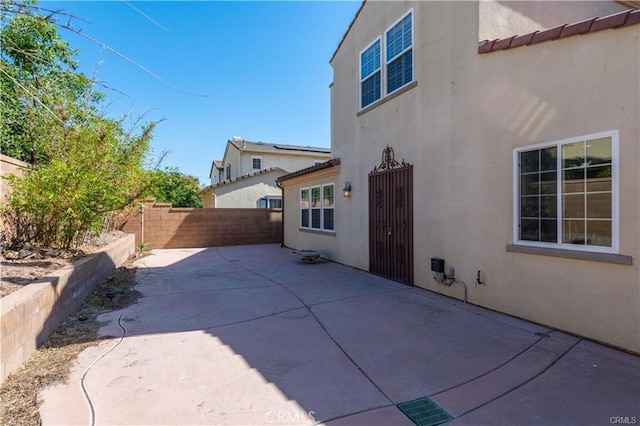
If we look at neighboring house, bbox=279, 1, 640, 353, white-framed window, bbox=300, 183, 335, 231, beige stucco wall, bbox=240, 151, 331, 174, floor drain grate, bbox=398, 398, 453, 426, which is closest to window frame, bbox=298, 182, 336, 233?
white-framed window, bbox=300, 183, 335, 231

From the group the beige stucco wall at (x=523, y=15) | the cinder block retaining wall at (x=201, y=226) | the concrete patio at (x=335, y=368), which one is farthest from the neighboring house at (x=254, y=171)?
the beige stucco wall at (x=523, y=15)

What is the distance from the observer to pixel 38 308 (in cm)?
388

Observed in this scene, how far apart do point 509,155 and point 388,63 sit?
418cm

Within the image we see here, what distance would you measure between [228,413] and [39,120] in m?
8.76

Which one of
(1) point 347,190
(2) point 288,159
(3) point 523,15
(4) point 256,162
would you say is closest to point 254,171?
(4) point 256,162

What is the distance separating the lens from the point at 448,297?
6125mm

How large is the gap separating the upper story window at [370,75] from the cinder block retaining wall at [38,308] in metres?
7.44

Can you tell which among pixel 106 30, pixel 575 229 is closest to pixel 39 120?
pixel 106 30

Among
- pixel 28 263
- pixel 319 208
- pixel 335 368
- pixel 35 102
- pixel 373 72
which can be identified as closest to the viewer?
pixel 335 368

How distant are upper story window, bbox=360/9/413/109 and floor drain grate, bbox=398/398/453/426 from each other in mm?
6329

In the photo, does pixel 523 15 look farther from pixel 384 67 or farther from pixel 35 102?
pixel 35 102

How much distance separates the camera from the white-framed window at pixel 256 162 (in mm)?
24547

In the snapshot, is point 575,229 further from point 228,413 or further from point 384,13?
point 384,13

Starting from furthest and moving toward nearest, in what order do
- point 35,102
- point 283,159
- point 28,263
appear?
point 283,159 < point 35,102 < point 28,263
